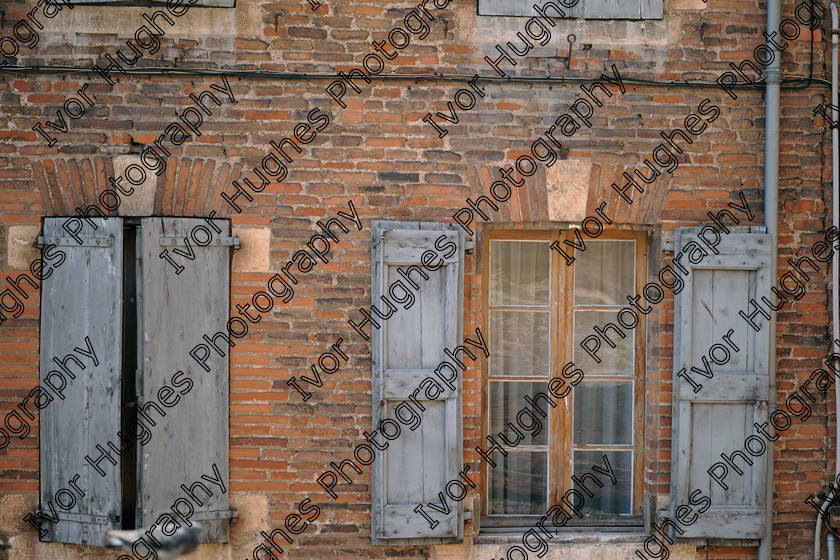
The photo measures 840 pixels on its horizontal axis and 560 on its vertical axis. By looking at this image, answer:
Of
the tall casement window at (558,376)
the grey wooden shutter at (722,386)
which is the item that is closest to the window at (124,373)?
the tall casement window at (558,376)

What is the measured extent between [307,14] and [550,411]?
9.06ft

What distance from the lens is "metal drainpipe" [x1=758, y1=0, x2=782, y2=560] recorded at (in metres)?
4.56

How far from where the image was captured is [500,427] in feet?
15.9

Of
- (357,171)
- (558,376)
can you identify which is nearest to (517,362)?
(558,376)

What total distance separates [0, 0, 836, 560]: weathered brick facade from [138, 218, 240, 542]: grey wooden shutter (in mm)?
103

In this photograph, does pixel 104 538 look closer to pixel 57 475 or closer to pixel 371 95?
pixel 57 475

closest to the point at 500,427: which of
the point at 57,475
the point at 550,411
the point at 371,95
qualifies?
the point at 550,411

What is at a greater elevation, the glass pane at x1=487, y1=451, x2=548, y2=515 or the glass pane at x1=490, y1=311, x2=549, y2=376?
the glass pane at x1=490, y1=311, x2=549, y2=376

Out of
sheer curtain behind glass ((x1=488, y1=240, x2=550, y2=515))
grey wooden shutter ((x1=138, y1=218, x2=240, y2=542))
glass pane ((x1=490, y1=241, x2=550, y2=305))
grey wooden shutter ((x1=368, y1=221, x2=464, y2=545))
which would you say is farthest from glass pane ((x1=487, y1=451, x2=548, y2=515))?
grey wooden shutter ((x1=138, y1=218, x2=240, y2=542))

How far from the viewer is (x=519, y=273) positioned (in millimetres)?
4828

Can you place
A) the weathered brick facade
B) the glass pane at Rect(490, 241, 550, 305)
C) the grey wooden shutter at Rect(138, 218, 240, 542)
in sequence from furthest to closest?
1. the glass pane at Rect(490, 241, 550, 305)
2. the weathered brick facade
3. the grey wooden shutter at Rect(138, 218, 240, 542)

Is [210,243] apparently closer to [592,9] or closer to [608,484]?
[592,9]

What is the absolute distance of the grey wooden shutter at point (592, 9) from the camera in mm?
4590

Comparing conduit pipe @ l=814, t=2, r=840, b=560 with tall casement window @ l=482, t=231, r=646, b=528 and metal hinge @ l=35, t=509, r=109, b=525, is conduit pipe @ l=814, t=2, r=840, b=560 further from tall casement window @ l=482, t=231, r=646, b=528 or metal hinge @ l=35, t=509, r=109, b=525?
metal hinge @ l=35, t=509, r=109, b=525
